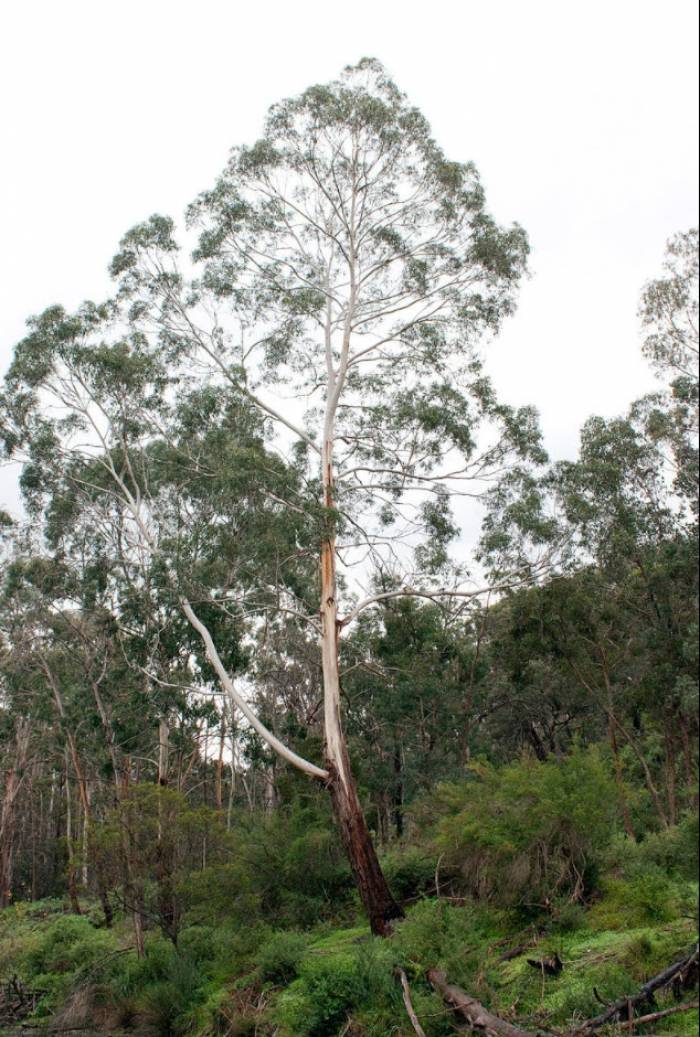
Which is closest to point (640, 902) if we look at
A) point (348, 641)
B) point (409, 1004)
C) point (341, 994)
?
point (409, 1004)

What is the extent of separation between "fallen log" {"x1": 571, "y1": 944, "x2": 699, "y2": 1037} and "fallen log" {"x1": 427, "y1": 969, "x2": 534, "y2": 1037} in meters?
0.65

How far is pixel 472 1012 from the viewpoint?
28.8ft

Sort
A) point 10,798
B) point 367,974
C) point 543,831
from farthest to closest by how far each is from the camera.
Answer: point 10,798 < point 543,831 < point 367,974

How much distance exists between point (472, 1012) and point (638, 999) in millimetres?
2041

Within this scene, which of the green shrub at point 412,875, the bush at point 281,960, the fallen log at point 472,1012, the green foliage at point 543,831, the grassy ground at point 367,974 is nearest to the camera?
the fallen log at point 472,1012

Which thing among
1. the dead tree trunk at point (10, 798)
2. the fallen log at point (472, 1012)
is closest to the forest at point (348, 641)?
the fallen log at point (472, 1012)

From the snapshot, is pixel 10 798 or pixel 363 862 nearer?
pixel 363 862

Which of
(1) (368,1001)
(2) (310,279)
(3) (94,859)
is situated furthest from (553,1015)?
(2) (310,279)

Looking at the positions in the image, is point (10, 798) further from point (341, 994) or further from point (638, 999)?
point (638, 999)

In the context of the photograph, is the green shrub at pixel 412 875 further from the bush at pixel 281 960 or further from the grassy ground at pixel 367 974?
the bush at pixel 281 960

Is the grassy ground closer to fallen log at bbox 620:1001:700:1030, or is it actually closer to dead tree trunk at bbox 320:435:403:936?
fallen log at bbox 620:1001:700:1030

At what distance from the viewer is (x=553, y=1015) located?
8258 mm

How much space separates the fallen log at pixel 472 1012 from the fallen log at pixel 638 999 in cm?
65

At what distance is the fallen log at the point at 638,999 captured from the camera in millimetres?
7301
